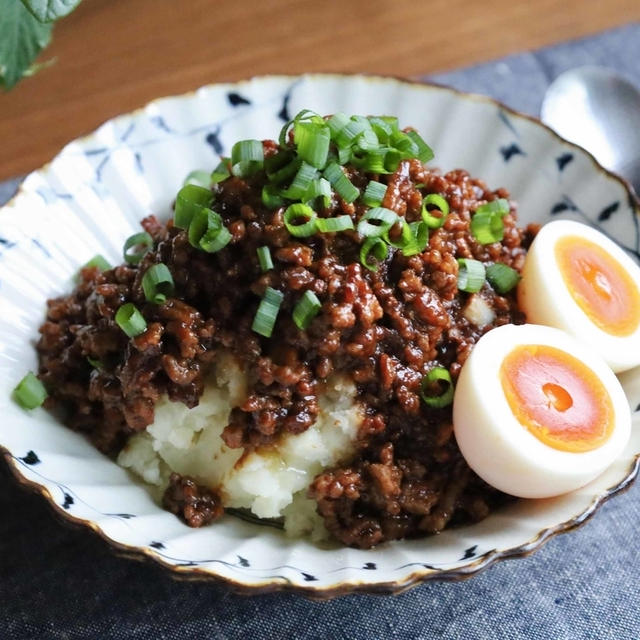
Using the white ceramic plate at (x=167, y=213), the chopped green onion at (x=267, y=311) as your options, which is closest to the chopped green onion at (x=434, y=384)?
the white ceramic plate at (x=167, y=213)

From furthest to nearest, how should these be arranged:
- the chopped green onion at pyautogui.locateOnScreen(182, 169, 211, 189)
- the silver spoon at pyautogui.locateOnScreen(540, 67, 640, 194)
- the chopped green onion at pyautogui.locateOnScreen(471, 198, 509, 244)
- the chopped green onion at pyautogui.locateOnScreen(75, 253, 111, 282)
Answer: the silver spoon at pyautogui.locateOnScreen(540, 67, 640, 194)
the chopped green onion at pyautogui.locateOnScreen(182, 169, 211, 189)
the chopped green onion at pyautogui.locateOnScreen(75, 253, 111, 282)
the chopped green onion at pyautogui.locateOnScreen(471, 198, 509, 244)

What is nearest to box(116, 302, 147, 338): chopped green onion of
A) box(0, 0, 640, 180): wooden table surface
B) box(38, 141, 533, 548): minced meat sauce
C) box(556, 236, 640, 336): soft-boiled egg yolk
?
box(38, 141, 533, 548): minced meat sauce

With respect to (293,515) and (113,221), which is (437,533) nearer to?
(293,515)

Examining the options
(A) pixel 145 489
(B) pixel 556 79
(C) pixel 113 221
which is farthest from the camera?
(B) pixel 556 79

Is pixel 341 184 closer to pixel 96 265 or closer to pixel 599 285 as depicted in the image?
pixel 599 285

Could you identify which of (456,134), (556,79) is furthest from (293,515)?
(556,79)

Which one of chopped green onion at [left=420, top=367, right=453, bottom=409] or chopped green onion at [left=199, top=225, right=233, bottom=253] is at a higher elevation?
chopped green onion at [left=199, top=225, right=233, bottom=253]

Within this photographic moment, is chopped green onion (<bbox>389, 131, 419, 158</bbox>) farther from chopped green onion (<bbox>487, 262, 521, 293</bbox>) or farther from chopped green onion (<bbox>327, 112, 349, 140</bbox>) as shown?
chopped green onion (<bbox>487, 262, 521, 293</bbox>)
